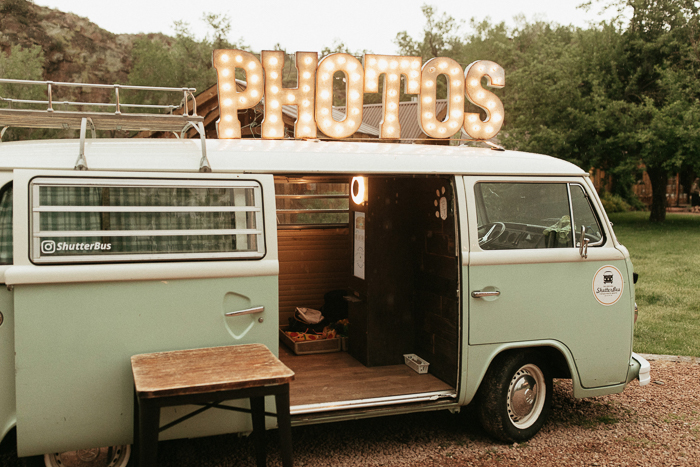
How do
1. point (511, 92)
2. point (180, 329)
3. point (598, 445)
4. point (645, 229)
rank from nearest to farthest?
point (180, 329) → point (598, 445) → point (645, 229) → point (511, 92)

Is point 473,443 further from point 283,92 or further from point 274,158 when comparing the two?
point 283,92

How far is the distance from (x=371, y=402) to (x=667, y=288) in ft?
29.5

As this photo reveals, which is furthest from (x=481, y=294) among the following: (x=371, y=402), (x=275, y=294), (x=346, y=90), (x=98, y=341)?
(x=98, y=341)

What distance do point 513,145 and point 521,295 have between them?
1980cm

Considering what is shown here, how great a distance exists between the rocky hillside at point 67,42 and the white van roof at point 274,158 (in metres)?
36.8

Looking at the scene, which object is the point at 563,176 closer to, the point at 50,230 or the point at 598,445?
the point at 598,445

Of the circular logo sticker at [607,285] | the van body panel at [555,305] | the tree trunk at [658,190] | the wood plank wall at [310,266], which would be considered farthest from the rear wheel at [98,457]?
the tree trunk at [658,190]

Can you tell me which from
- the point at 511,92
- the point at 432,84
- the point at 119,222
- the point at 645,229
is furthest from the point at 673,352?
the point at 511,92

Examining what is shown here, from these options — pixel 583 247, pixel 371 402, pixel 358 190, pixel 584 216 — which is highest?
pixel 358 190

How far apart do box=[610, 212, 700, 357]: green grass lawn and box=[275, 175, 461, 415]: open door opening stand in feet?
12.5

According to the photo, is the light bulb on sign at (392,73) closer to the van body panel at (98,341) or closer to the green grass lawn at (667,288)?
the van body panel at (98,341)

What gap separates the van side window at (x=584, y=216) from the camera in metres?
4.75

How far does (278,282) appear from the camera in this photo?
15.8 ft

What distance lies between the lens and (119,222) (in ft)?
11.6
